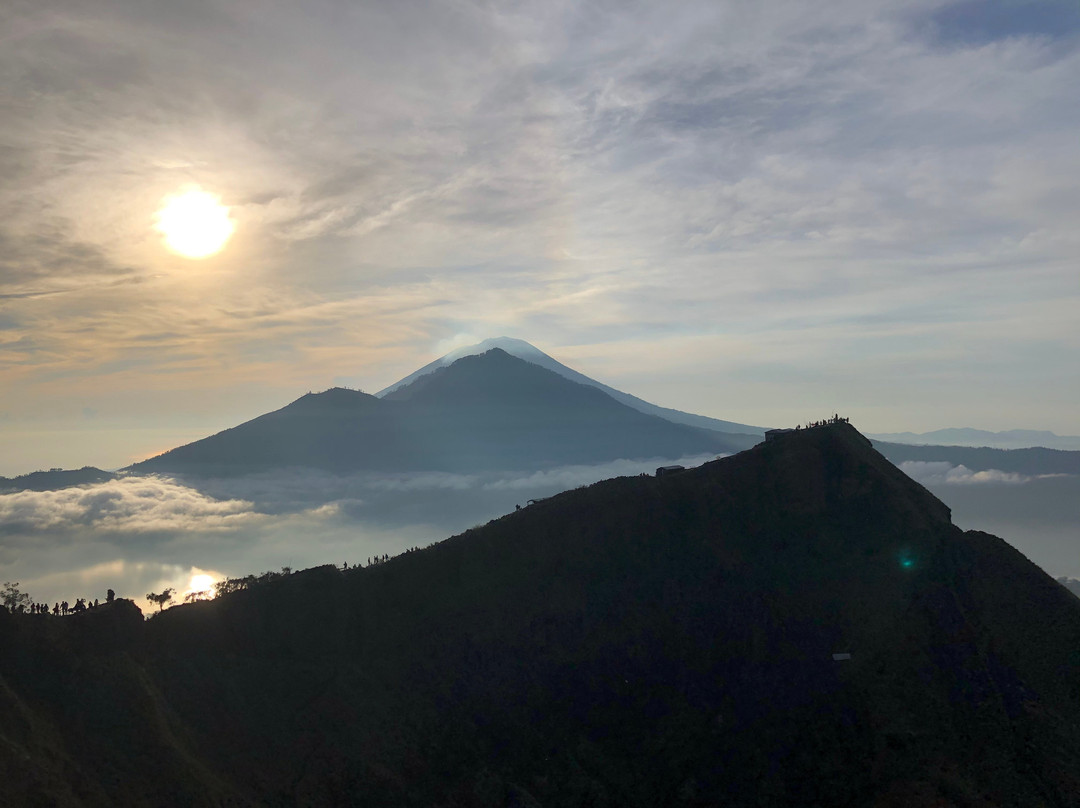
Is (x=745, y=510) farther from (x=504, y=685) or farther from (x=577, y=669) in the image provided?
(x=504, y=685)

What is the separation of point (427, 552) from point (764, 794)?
124ft

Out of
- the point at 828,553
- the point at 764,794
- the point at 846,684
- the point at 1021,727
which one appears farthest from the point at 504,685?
the point at 1021,727

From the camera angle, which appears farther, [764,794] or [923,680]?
[923,680]

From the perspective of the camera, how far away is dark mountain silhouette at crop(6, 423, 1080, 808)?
53.0m

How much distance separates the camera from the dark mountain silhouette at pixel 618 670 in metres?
53.0

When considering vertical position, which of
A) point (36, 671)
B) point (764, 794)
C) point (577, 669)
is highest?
point (36, 671)

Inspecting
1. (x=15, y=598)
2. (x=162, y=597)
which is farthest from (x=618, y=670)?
(x=15, y=598)

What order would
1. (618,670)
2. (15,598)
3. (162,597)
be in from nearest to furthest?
(618,670)
(15,598)
(162,597)

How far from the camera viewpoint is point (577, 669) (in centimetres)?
6600

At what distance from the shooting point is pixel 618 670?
6550 centimetres

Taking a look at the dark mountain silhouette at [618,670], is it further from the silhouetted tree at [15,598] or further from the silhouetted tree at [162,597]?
the silhouetted tree at [15,598]

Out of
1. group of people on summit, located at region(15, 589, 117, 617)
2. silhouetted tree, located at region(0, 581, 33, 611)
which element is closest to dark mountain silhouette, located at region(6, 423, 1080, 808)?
group of people on summit, located at region(15, 589, 117, 617)

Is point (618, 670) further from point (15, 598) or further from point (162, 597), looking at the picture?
point (15, 598)

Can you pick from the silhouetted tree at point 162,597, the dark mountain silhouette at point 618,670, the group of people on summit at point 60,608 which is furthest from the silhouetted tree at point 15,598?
the dark mountain silhouette at point 618,670
